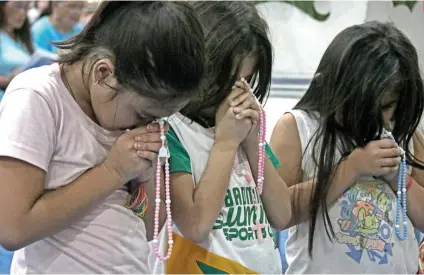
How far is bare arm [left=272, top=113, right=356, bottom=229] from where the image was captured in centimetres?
125

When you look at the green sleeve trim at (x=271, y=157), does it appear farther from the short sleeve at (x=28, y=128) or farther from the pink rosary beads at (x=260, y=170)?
the short sleeve at (x=28, y=128)

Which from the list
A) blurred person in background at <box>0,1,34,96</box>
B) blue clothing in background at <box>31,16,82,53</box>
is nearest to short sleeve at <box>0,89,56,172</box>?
blurred person in background at <box>0,1,34,96</box>

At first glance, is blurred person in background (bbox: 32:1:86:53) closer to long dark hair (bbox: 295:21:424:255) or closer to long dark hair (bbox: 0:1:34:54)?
long dark hair (bbox: 0:1:34:54)

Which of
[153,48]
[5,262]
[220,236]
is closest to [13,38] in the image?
[5,262]

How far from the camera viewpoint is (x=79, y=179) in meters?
0.89

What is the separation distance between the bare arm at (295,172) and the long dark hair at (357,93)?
2 cm

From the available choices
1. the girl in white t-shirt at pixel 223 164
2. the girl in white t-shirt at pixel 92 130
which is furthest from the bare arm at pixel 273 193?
the girl in white t-shirt at pixel 92 130

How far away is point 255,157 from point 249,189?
0.19ft

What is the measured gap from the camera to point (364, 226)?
49.0 inches

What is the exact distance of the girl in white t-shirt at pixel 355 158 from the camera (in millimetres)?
1249

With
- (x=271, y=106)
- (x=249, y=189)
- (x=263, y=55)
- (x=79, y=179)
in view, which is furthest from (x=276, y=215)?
(x=271, y=106)

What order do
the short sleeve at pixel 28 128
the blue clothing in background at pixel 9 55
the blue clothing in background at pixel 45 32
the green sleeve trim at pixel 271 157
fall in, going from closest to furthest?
the short sleeve at pixel 28 128 → the green sleeve trim at pixel 271 157 → the blue clothing in background at pixel 9 55 → the blue clothing in background at pixel 45 32

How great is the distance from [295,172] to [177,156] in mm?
315

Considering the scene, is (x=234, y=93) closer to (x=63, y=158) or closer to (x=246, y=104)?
(x=246, y=104)
